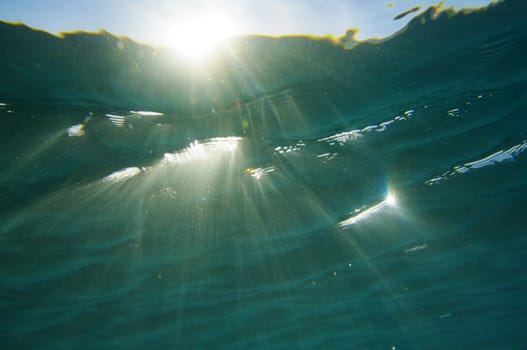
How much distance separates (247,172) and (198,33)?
4554 mm

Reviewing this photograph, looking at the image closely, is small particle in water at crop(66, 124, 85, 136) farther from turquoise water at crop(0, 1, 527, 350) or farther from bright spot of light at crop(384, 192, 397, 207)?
bright spot of light at crop(384, 192, 397, 207)

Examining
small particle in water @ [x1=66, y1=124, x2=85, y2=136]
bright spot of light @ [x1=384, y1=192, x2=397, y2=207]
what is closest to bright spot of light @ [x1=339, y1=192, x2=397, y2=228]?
bright spot of light @ [x1=384, y1=192, x2=397, y2=207]

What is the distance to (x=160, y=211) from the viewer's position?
36.3 feet

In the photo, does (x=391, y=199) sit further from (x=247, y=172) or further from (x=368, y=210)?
(x=247, y=172)

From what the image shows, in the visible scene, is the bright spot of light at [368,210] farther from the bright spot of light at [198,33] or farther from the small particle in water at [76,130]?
the small particle in water at [76,130]

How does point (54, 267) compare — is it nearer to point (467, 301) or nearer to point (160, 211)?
point (160, 211)

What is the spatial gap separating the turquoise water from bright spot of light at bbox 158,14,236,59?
0.98 ft

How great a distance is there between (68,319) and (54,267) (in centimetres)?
566

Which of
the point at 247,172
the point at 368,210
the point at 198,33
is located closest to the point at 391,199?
the point at 368,210

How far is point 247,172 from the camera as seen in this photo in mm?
10320

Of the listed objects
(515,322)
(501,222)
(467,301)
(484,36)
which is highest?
(484,36)

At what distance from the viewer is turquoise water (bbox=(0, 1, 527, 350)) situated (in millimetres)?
7234

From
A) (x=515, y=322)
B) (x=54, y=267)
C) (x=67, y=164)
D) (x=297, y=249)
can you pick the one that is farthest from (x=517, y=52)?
(x=515, y=322)

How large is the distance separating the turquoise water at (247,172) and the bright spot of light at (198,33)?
0.30m
